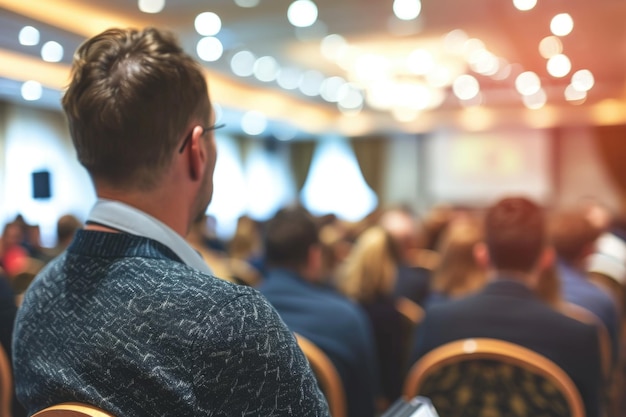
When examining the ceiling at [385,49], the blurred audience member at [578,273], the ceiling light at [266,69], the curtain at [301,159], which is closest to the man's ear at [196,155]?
the ceiling at [385,49]

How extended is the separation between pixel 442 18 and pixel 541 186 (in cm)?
739

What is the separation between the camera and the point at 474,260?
3.32 m

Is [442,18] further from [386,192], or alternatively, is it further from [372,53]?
[386,192]

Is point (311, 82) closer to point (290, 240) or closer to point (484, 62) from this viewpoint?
point (484, 62)

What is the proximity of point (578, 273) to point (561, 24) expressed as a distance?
394 centimetres

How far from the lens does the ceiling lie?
573 cm

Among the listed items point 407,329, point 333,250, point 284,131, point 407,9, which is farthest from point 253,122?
point 407,329

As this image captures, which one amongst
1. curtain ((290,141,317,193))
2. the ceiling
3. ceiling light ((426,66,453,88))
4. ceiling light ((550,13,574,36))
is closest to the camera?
the ceiling

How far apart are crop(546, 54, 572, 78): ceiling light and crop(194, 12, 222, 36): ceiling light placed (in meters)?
4.32

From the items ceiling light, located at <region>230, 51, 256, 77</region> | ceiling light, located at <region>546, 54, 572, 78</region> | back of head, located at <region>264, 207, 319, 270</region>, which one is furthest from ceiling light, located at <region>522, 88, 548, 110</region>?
back of head, located at <region>264, 207, 319, 270</region>

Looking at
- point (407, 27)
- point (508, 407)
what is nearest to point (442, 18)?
point (407, 27)

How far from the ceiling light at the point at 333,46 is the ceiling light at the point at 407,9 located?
1.06 metres

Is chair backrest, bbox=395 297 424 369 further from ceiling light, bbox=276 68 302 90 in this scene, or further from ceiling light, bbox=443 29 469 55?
ceiling light, bbox=276 68 302 90

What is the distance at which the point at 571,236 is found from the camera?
3455mm
